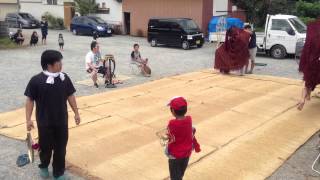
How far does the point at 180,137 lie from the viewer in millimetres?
4746

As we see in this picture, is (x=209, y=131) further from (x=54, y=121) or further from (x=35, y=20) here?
(x=35, y=20)

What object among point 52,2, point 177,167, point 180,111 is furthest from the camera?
point 52,2

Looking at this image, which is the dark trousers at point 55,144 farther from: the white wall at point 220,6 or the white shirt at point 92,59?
the white wall at point 220,6

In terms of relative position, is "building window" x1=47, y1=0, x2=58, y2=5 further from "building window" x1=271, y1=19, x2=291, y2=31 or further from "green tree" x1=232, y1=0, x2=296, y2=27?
"building window" x1=271, y1=19, x2=291, y2=31

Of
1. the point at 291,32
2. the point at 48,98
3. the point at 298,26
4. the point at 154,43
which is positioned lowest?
the point at 154,43

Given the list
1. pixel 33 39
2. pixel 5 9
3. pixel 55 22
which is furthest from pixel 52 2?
pixel 33 39

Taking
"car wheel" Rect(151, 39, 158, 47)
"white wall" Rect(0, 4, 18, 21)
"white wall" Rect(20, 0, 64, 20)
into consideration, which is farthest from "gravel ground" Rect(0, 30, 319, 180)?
"white wall" Rect(20, 0, 64, 20)

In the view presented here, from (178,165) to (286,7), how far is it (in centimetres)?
2642

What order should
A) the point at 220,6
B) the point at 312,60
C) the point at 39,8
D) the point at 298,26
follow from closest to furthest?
the point at 312,60 → the point at 298,26 → the point at 220,6 → the point at 39,8

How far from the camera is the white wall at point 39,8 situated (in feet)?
122

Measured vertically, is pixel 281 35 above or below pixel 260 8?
below

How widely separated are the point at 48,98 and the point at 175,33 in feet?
61.9

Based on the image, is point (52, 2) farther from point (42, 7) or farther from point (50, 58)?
point (50, 58)

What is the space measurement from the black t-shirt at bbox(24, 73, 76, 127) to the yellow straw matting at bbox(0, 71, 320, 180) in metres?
1.01
